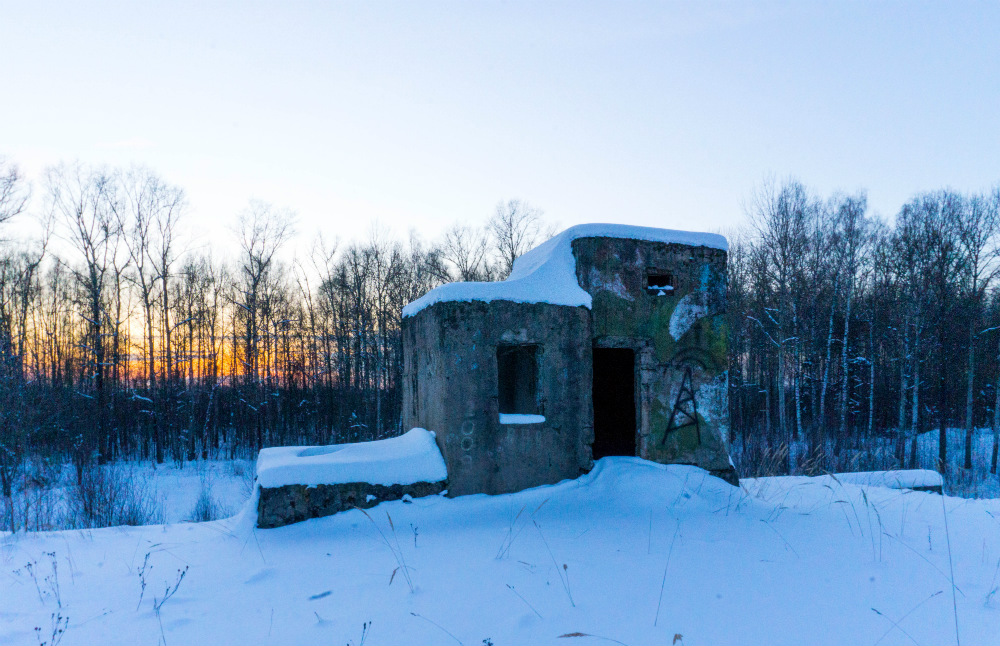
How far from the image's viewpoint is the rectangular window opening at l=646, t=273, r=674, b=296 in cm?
637

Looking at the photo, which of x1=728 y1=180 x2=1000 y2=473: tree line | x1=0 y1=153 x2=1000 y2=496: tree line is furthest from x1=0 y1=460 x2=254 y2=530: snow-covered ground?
x1=728 y1=180 x2=1000 y2=473: tree line

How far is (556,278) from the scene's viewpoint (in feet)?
20.2

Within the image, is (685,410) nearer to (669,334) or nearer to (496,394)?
(669,334)

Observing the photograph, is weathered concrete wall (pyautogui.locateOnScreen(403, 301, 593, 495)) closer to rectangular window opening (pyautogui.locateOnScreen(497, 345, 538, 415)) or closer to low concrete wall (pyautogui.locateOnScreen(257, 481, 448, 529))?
low concrete wall (pyautogui.locateOnScreen(257, 481, 448, 529))

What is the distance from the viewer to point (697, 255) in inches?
256

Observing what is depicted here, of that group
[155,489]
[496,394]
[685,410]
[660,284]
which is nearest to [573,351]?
[496,394]

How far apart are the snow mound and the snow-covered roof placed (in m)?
1.62

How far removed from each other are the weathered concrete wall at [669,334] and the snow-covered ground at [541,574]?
0.54 m

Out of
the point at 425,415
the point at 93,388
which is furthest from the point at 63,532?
the point at 93,388

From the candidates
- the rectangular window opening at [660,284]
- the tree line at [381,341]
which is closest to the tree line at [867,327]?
the tree line at [381,341]

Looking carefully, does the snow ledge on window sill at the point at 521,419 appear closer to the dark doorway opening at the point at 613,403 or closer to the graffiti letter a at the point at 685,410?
the graffiti letter a at the point at 685,410

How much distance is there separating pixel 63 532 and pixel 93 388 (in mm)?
16793

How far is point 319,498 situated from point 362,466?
1.59 feet

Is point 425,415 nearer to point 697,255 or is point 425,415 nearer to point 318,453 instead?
point 318,453
